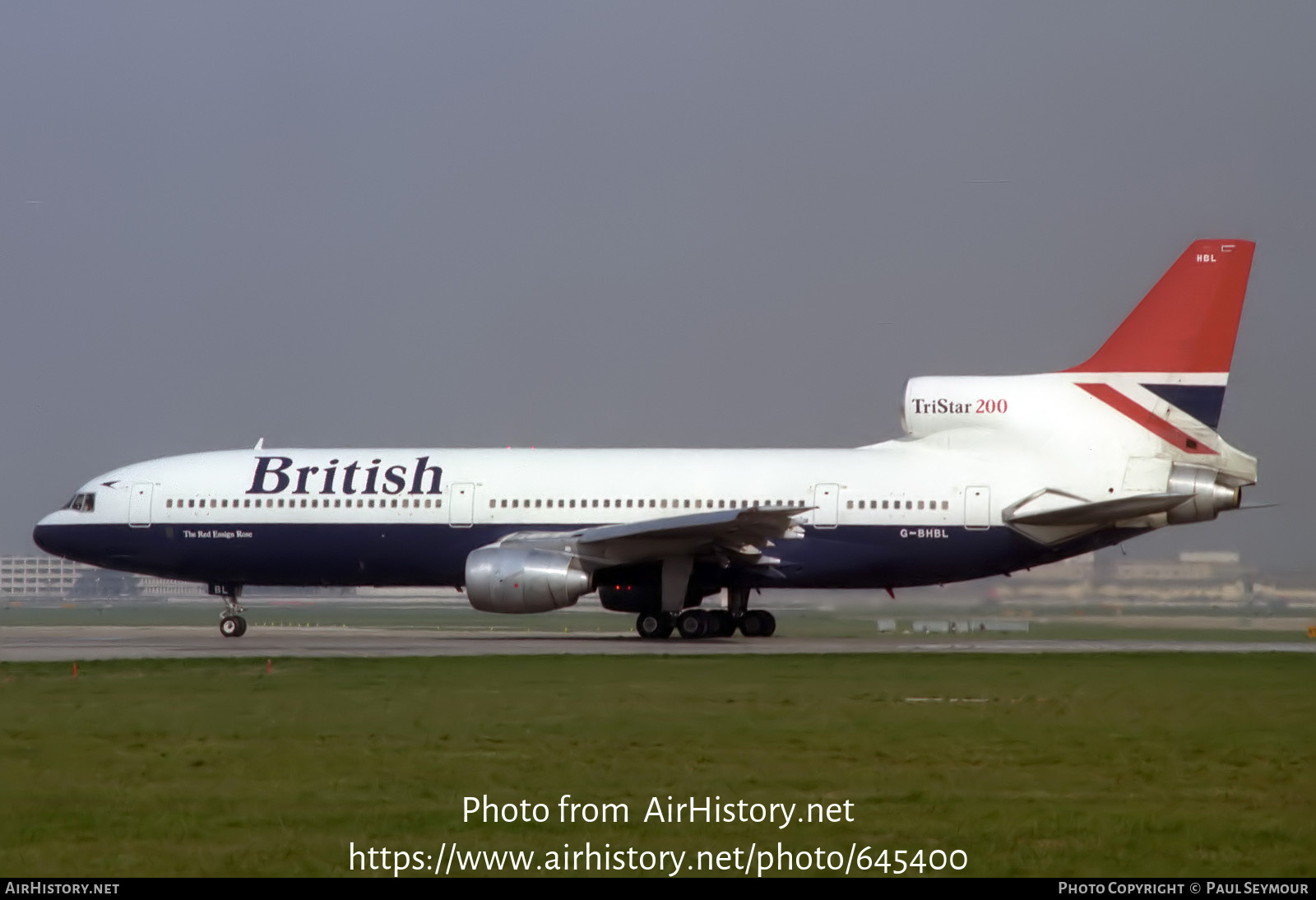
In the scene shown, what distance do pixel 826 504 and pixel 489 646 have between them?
23.3ft

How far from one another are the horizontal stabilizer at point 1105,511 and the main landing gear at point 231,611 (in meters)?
15.9

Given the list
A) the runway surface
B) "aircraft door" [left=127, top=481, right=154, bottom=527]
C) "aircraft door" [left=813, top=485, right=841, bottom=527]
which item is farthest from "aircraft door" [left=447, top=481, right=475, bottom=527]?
"aircraft door" [left=813, top=485, right=841, bottom=527]

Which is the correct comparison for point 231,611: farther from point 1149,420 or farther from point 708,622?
point 1149,420

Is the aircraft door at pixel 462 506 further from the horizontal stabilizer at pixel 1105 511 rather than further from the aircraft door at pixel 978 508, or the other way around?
the horizontal stabilizer at pixel 1105 511

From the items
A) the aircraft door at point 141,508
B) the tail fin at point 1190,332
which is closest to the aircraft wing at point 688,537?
the tail fin at point 1190,332

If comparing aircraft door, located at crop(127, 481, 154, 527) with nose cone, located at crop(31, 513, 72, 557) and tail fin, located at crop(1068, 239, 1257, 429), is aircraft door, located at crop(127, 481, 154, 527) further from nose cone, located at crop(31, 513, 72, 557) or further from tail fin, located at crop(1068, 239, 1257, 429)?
tail fin, located at crop(1068, 239, 1257, 429)

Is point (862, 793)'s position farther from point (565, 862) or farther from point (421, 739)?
point (421, 739)

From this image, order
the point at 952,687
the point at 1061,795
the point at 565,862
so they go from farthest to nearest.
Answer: the point at 952,687 < the point at 1061,795 < the point at 565,862

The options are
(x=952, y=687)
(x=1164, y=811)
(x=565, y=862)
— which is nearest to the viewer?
(x=565, y=862)

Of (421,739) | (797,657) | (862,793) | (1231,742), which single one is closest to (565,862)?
(862,793)

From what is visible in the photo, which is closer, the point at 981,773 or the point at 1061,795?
the point at 1061,795

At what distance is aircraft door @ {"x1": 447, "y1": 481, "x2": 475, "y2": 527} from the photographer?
107 feet

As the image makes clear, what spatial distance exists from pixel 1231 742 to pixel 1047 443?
17298 mm

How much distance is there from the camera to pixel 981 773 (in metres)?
12.6
